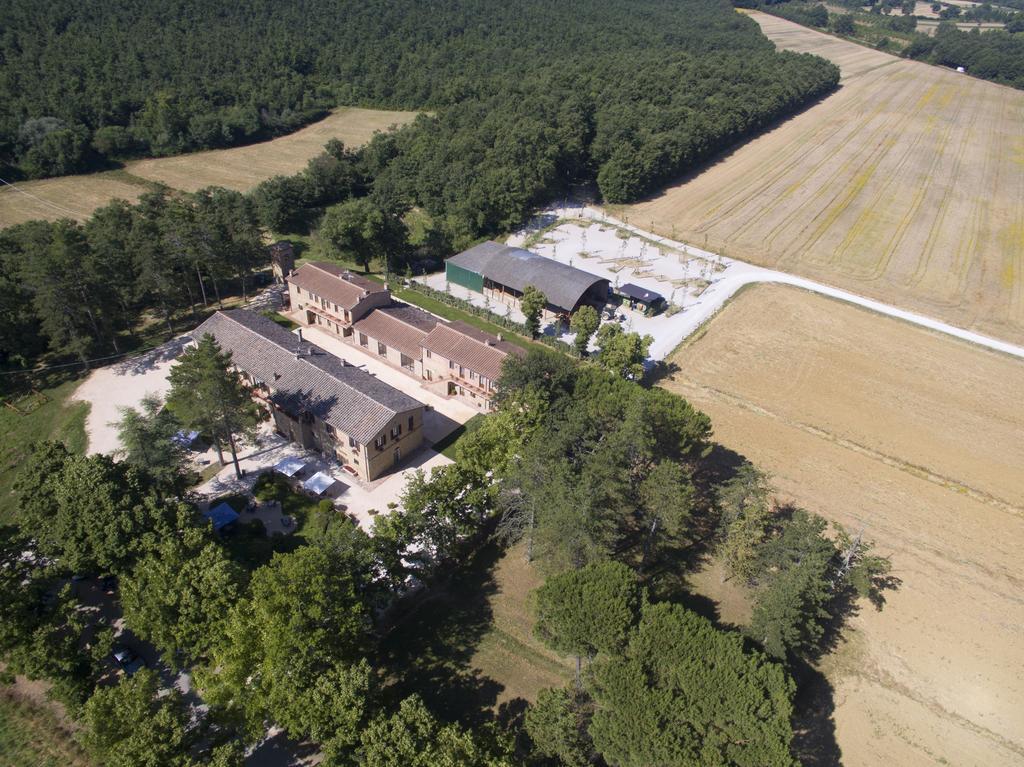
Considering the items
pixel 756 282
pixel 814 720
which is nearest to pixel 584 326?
pixel 756 282

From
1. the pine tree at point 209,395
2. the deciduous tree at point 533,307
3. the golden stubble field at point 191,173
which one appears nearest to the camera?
the pine tree at point 209,395

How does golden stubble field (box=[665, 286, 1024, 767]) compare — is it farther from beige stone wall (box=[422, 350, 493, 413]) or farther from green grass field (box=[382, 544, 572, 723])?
beige stone wall (box=[422, 350, 493, 413])

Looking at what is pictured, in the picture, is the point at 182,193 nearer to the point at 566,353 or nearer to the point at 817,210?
the point at 566,353

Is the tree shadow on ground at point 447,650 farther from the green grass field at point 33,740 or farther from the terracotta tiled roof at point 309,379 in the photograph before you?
the green grass field at point 33,740

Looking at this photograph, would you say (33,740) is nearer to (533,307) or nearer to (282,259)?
(533,307)

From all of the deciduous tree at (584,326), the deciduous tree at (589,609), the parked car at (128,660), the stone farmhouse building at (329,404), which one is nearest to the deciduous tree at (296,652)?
the parked car at (128,660)

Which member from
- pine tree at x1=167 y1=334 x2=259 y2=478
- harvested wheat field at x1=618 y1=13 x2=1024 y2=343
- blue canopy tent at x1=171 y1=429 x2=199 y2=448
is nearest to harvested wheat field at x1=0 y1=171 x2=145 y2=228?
blue canopy tent at x1=171 y1=429 x2=199 y2=448
